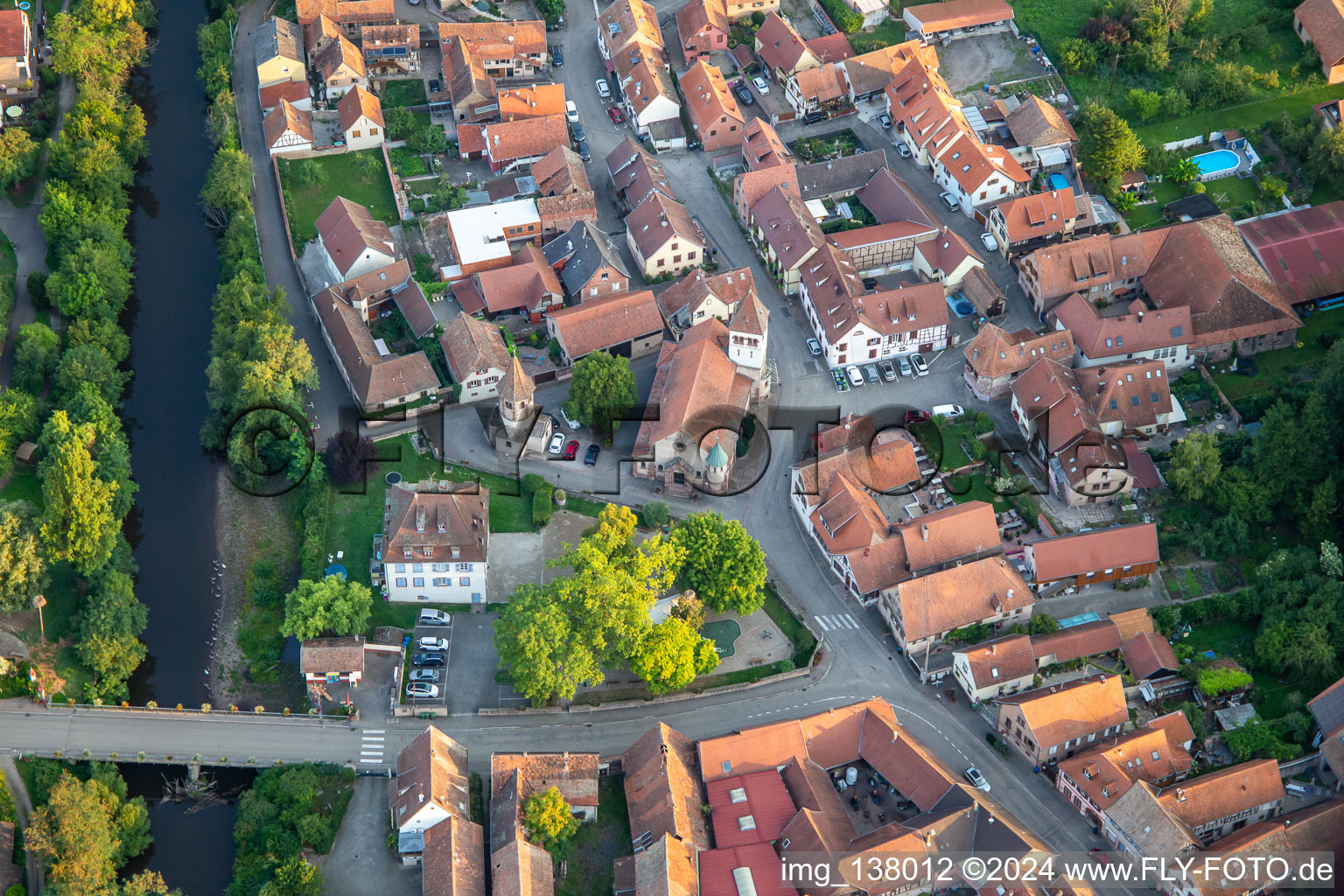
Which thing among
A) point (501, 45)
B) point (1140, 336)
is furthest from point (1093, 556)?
point (501, 45)

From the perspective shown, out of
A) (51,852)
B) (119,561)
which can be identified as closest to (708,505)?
(119,561)

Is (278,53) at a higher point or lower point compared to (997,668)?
higher

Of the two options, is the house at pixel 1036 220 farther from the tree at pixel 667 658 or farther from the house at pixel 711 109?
the tree at pixel 667 658

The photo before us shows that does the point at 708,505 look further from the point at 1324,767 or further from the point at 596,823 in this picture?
the point at 1324,767

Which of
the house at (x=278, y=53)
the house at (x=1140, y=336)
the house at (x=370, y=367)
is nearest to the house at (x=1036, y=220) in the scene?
the house at (x=1140, y=336)

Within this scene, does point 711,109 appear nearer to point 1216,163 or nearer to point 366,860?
point 1216,163

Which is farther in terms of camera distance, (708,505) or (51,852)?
(708,505)
